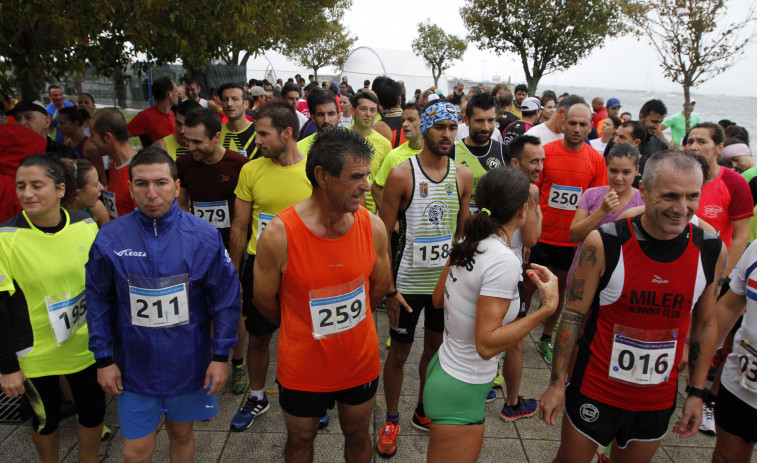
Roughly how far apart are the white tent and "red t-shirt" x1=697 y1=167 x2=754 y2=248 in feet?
146

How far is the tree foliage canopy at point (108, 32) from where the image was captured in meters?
4.18

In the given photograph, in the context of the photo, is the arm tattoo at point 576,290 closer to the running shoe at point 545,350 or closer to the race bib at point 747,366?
the race bib at point 747,366

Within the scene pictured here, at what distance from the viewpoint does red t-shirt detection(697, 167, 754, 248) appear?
406 cm

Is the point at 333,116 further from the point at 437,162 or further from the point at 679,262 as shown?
the point at 679,262

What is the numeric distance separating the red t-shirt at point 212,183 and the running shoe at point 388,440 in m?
2.12

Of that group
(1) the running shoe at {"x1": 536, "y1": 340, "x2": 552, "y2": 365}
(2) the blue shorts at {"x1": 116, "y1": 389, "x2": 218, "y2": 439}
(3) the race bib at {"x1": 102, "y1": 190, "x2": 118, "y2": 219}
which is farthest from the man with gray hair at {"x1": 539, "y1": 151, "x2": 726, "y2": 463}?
(3) the race bib at {"x1": 102, "y1": 190, "x2": 118, "y2": 219}

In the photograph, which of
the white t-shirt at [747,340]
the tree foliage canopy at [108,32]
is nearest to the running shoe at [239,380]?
the tree foliage canopy at [108,32]

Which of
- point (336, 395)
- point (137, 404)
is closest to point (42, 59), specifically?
point (137, 404)

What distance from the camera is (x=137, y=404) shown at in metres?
2.60

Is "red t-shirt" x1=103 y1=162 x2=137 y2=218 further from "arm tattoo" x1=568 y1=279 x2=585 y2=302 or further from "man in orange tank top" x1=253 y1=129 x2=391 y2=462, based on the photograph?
"arm tattoo" x1=568 y1=279 x2=585 y2=302

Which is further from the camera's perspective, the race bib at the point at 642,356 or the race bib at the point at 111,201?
the race bib at the point at 111,201

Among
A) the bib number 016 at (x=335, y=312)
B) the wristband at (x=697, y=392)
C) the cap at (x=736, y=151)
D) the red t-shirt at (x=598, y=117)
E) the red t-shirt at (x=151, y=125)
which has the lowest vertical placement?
the wristband at (x=697, y=392)

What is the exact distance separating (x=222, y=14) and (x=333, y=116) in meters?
2.18

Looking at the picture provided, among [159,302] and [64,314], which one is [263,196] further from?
[64,314]
